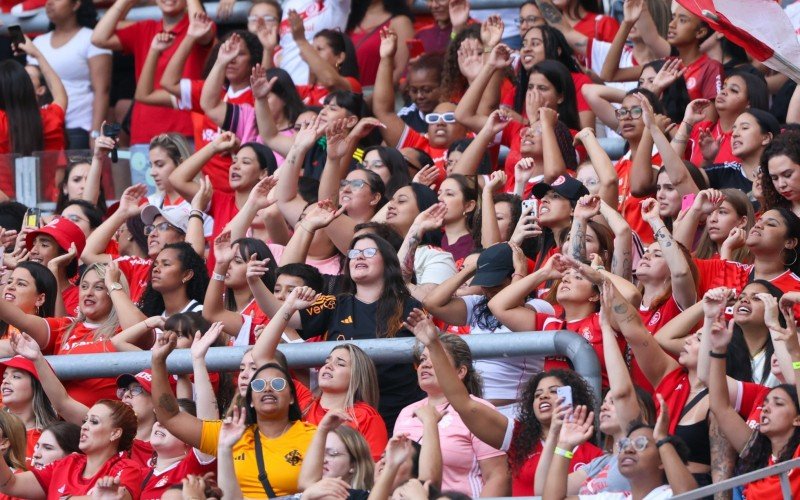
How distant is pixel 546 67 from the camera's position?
11680mm

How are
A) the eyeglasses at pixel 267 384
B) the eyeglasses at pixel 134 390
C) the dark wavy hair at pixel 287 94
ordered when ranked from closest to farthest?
1. the eyeglasses at pixel 267 384
2. the eyeglasses at pixel 134 390
3. the dark wavy hair at pixel 287 94

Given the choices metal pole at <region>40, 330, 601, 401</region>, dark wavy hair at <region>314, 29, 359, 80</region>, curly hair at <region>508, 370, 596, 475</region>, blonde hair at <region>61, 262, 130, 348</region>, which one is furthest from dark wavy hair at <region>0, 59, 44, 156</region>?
curly hair at <region>508, 370, 596, 475</region>

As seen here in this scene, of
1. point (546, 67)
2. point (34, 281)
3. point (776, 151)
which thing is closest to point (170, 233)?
point (34, 281)

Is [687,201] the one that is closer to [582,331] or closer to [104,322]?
[582,331]

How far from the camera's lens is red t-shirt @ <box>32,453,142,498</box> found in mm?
9008

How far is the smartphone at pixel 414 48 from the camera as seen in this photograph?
13695 mm

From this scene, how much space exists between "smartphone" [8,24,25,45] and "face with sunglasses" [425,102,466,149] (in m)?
3.30

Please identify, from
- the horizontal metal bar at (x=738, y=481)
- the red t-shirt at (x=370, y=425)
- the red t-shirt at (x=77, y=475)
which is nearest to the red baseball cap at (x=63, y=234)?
the red t-shirt at (x=77, y=475)

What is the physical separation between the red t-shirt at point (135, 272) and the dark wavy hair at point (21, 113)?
7.04 ft

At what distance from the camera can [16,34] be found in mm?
13828

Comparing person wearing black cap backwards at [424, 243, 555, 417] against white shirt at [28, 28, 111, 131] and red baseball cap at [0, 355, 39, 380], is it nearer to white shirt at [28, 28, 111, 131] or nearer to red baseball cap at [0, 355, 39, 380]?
red baseball cap at [0, 355, 39, 380]

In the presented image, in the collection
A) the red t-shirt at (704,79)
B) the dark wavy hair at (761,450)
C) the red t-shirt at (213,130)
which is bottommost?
the red t-shirt at (213,130)

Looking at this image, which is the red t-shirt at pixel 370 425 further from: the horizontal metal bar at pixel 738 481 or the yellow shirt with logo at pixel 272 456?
the horizontal metal bar at pixel 738 481

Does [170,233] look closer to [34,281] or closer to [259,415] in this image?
[34,281]
